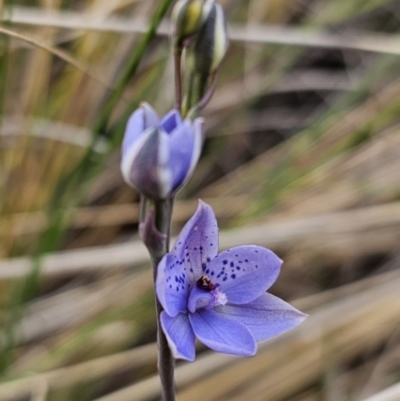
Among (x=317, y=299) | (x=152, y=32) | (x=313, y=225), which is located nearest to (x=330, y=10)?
(x=313, y=225)

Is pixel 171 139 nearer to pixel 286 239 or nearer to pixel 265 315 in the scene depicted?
pixel 265 315

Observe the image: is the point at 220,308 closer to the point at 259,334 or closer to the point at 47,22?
the point at 259,334

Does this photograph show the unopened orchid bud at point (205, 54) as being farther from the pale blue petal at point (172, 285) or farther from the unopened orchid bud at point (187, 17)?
the pale blue petal at point (172, 285)

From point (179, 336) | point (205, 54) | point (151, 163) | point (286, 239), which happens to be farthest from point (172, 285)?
point (286, 239)

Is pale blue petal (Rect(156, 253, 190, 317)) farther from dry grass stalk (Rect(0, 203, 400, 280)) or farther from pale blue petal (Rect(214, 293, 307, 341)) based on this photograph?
dry grass stalk (Rect(0, 203, 400, 280))

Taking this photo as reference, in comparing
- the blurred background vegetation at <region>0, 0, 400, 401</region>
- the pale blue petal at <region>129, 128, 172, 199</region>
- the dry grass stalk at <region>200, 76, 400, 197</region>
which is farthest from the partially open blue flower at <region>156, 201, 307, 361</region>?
the dry grass stalk at <region>200, 76, 400, 197</region>

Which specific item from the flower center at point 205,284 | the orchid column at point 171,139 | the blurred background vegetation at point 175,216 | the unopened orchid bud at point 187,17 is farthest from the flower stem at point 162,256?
the blurred background vegetation at point 175,216
